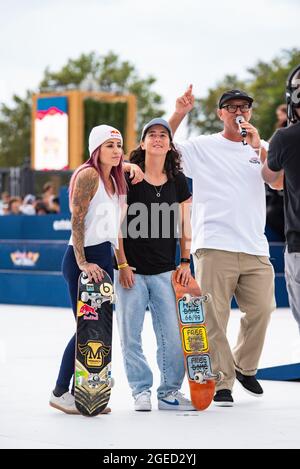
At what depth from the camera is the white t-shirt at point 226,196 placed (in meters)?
7.09

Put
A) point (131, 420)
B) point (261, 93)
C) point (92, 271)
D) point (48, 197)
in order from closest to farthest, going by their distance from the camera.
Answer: point (131, 420), point (92, 271), point (48, 197), point (261, 93)

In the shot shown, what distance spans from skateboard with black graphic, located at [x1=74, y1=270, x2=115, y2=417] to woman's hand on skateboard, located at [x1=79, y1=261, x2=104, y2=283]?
27 mm

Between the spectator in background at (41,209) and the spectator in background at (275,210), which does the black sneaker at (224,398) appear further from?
the spectator in background at (41,209)

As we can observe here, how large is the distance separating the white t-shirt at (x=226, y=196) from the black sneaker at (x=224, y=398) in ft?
2.87

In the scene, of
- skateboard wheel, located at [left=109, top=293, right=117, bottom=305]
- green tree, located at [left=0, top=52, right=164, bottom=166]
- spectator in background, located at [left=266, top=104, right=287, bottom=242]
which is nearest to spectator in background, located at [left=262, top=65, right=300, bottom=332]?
skateboard wheel, located at [left=109, top=293, right=117, bottom=305]

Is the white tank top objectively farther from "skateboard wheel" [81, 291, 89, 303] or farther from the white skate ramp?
the white skate ramp

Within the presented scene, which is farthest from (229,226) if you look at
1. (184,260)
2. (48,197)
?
(48,197)

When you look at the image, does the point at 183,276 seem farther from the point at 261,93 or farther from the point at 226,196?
the point at 261,93

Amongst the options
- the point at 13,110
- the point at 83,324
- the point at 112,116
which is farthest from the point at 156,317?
the point at 13,110

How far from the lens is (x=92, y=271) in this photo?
21.6 feet

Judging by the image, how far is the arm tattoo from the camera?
6.60 metres

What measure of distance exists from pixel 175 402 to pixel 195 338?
0.41 metres

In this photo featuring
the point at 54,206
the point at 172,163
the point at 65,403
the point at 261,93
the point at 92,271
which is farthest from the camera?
the point at 261,93

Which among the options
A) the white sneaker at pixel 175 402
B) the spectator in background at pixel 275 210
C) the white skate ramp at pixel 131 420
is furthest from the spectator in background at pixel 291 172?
the spectator in background at pixel 275 210
